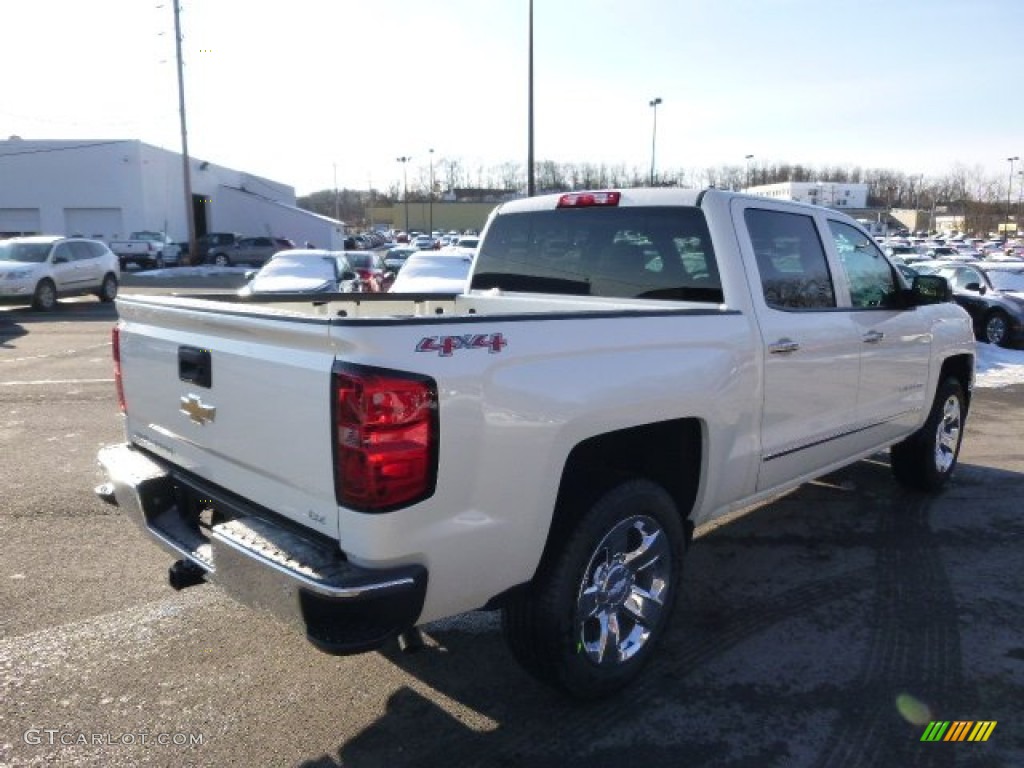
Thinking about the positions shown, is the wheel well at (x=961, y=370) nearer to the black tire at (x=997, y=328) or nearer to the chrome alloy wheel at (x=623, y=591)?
the chrome alloy wheel at (x=623, y=591)

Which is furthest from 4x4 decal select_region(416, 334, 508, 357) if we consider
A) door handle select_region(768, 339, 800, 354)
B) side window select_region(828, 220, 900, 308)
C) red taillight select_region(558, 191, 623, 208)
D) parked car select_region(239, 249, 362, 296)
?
parked car select_region(239, 249, 362, 296)

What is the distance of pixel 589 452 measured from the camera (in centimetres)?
313

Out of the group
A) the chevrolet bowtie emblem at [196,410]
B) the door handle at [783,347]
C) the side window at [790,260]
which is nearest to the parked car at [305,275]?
the side window at [790,260]

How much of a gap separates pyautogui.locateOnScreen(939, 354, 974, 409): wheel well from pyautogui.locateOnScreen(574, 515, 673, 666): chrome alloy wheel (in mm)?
3586

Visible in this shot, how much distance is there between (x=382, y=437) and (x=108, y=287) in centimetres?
2186

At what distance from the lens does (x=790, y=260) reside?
4.27 metres

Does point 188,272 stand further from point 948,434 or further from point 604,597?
point 604,597

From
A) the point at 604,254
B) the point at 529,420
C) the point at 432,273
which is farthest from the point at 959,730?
the point at 432,273

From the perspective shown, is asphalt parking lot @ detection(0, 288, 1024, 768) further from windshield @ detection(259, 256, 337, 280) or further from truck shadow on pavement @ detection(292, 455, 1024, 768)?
windshield @ detection(259, 256, 337, 280)

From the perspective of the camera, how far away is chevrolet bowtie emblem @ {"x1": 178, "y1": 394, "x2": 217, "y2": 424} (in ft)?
9.80

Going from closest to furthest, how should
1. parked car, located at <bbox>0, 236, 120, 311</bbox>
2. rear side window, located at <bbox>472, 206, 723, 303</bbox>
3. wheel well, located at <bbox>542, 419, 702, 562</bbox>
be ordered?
wheel well, located at <bbox>542, 419, 702, 562</bbox> → rear side window, located at <bbox>472, 206, 723, 303</bbox> → parked car, located at <bbox>0, 236, 120, 311</bbox>

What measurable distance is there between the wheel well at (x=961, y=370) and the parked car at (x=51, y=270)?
61.8ft

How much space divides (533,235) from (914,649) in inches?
114

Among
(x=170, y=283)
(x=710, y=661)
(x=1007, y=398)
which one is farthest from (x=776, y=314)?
(x=170, y=283)
